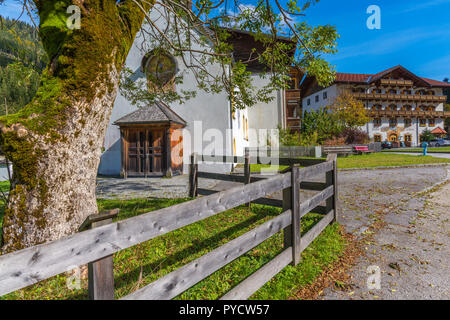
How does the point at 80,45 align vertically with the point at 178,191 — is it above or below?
above

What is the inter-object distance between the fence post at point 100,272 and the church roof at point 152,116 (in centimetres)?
1065

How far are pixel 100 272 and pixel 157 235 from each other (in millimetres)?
405

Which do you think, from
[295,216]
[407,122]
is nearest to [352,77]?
[407,122]

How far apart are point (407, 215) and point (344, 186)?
135 inches

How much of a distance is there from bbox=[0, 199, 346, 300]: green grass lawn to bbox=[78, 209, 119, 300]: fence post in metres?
1.10

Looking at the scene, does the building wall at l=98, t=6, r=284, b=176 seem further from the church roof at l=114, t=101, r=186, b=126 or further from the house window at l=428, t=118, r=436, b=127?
the house window at l=428, t=118, r=436, b=127

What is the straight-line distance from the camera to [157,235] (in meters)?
1.77

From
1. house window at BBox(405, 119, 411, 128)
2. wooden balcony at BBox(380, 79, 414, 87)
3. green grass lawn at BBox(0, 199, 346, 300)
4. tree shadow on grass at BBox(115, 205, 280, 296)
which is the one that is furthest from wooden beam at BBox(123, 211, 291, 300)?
house window at BBox(405, 119, 411, 128)

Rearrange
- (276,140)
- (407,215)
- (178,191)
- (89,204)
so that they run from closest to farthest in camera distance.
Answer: (89,204)
(407,215)
(178,191)
(276,140)

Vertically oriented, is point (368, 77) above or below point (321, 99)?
above

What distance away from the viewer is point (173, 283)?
1.87 metres

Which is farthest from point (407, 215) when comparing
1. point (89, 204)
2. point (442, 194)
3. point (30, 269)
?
point (30, 269)

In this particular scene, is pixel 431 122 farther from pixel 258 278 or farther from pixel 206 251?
pixel 258 278

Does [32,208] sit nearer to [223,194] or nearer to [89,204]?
[89,204]
